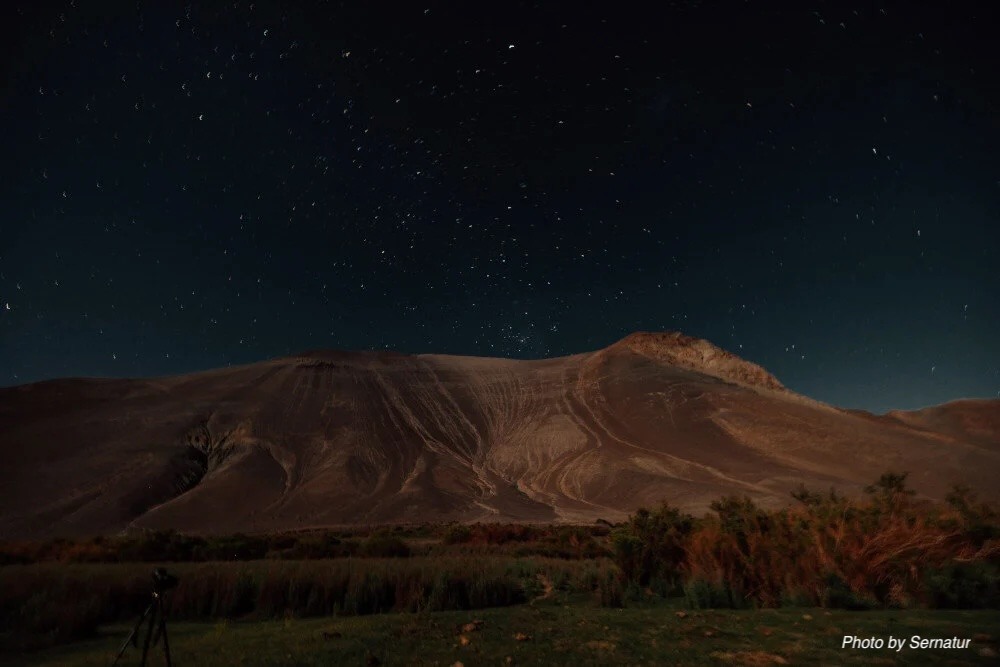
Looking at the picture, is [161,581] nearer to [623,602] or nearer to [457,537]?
[623,602]

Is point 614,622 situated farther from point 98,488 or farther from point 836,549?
point 98,488

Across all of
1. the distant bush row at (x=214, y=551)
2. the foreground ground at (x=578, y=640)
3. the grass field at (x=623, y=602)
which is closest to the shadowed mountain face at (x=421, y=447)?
the distant bush row at (x=214, y=551)

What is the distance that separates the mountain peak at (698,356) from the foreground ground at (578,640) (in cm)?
10477

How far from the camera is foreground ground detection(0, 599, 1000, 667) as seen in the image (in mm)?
6027

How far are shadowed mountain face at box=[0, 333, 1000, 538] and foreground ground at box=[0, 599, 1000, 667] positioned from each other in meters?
51.3

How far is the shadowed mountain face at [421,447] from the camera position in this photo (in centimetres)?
6119

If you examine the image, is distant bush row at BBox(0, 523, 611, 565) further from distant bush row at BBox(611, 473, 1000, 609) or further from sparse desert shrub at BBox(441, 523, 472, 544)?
distant bush row at BBox(611, 473, 1000, 609)

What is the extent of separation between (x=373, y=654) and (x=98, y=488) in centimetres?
6919

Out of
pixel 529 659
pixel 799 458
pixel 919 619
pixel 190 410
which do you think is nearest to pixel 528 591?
pixel 529 659

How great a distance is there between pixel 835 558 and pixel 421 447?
77.5 meters

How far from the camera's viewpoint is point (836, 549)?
375 inches

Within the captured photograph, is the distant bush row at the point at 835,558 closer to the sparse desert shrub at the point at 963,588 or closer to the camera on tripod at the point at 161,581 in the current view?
the sparse desert shrub at the point at 963,588

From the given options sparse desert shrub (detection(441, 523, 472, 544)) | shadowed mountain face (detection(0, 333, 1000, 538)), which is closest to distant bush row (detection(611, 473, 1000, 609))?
sparse desert shrub (detection(441, 523, 472, 544))

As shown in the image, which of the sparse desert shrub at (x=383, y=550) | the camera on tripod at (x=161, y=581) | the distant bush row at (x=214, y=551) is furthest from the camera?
the sparse desert shrub at (x=383, y=550)
